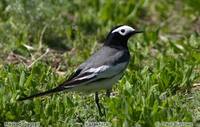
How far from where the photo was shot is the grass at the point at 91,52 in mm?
6438

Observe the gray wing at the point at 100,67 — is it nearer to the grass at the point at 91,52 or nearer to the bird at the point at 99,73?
the bird at the point at 99,73

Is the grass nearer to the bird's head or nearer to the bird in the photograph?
the bird

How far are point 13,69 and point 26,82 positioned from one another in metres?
0.53

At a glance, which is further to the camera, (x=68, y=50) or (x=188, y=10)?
(x=188, y=10)

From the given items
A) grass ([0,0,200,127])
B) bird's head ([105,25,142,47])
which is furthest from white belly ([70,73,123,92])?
bird's head ([105,25,142,47])

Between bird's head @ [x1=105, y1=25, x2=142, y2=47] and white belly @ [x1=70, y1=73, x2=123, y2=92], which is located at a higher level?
bird's head @ [x1=105, y1=25, x2=142, y2=47]

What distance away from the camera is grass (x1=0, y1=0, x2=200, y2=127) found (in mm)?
6438

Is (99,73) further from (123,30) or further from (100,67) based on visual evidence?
(123,30)

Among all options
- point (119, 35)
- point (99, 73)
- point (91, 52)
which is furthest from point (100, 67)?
point (91, 52)

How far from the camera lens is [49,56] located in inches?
356

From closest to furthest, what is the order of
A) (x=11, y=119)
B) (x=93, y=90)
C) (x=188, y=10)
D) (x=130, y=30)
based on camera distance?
(x=11, y=119), (x=93, y=90), (x=130, y=30), (x=188, y=10)

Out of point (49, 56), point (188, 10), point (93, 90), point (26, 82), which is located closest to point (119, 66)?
point (93, 90)

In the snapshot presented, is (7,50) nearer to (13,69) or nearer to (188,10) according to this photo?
(13,69)

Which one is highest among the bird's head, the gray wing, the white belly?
the bird's head
